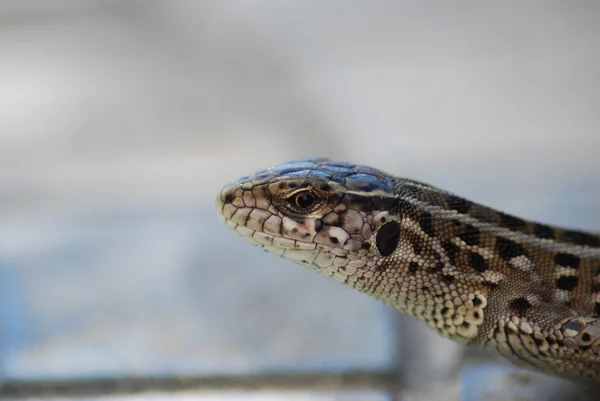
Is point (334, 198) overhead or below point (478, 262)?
overhead

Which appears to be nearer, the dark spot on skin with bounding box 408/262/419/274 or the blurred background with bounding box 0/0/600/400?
the dark spot on skin with bounding box 408/262/419/274

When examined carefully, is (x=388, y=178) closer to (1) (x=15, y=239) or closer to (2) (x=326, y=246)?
(2) (x=326, y=246)

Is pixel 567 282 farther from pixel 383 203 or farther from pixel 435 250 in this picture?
pixel 383 203

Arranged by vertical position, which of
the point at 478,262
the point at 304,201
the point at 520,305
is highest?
the point at 304,201

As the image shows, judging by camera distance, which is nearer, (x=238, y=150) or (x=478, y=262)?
(x=478, y=262)

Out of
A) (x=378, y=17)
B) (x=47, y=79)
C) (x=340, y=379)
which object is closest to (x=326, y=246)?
(x=340, y=379)

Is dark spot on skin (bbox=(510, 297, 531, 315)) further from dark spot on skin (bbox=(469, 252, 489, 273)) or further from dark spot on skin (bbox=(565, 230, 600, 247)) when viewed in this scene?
dark spot on skin (bbox=(565, 230, 600, 247))

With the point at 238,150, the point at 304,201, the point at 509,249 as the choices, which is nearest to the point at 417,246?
the point at 509,249

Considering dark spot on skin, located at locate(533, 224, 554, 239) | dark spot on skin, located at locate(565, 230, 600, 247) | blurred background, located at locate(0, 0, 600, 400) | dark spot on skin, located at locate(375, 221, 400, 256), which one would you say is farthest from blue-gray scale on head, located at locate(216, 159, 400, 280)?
blurred background, located at locate(0, 0, 600, 400)
